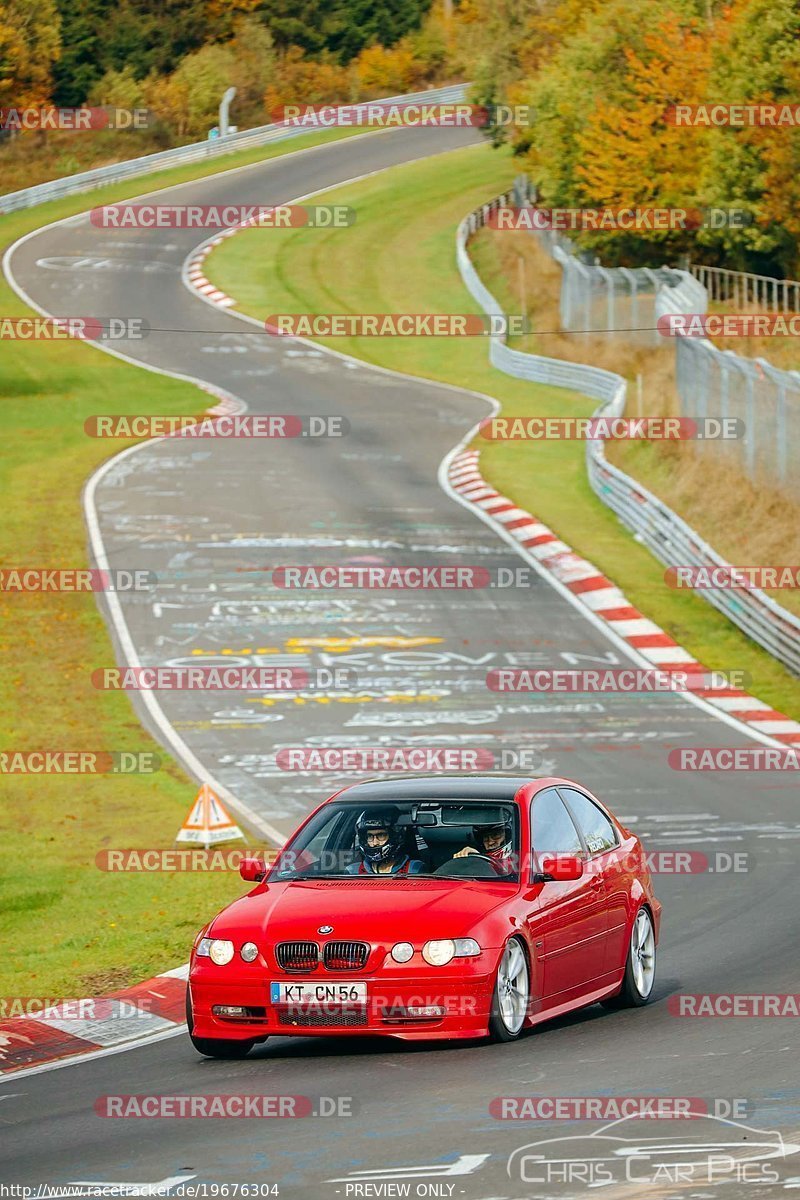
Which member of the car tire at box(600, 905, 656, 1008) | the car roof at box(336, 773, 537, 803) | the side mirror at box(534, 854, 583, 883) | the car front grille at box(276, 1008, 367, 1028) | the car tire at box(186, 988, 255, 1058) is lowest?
the car tire at box(600, 905, 656, 1008)

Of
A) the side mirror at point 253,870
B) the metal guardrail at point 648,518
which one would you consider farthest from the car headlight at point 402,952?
the metal guardrail at point 648,518

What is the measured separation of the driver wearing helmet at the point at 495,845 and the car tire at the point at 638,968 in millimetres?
1047

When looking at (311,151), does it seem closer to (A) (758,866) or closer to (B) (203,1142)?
(A) (758,866)

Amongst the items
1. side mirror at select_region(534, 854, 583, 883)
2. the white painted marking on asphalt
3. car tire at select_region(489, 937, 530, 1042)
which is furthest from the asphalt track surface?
side mirror at select_region(534, 854, 583, 883)

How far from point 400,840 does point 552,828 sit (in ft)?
2.73

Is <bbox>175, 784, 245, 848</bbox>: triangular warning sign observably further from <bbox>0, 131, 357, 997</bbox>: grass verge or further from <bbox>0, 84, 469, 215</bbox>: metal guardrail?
<bbox>0, 84, 469, 215</bbox>: metal guardrail

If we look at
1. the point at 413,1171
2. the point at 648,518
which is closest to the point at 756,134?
the point at 648,518

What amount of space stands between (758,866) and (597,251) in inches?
1745

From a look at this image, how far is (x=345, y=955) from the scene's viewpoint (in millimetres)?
9352

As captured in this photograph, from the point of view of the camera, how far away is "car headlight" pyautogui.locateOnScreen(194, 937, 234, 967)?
959cm

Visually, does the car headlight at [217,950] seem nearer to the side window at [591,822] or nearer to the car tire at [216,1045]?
the car tire at [216,1045]

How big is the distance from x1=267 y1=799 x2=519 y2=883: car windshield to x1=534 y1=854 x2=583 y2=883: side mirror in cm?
21

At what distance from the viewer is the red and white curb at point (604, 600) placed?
23.2 metres

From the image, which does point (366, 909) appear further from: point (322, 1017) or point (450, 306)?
point (450, 306)
